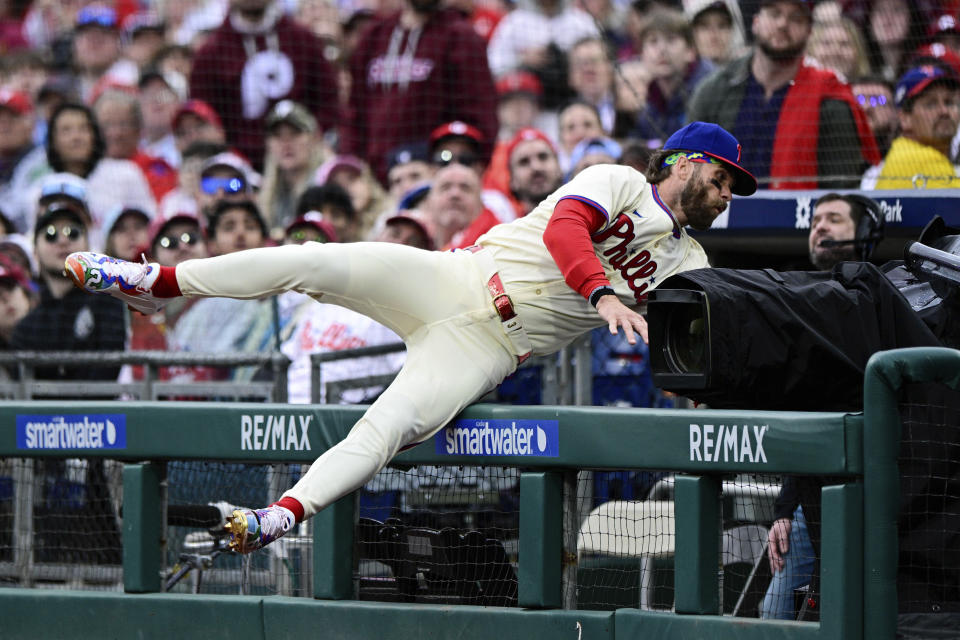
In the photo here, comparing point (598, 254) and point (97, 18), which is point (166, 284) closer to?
point (598, 254)

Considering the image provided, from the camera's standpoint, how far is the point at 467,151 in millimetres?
9008

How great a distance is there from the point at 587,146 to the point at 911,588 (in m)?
5.39

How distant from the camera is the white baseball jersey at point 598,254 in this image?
4906 mm

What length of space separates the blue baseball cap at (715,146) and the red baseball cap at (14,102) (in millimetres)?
8247

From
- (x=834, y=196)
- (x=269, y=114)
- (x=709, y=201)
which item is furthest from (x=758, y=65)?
(x=269, y=114)

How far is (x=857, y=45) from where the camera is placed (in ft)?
28.4

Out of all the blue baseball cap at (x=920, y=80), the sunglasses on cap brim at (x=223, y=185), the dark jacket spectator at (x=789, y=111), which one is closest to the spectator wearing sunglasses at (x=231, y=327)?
the sunglasses on cap brim at (x=223, y=185)

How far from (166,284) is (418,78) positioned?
5.51m

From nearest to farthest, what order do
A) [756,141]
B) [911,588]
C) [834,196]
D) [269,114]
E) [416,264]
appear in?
1. [911,588]
2. [416,264]
3. [834,196]
4. [756,141]
5. [269,114]

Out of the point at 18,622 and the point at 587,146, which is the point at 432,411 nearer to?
the point at 18,622

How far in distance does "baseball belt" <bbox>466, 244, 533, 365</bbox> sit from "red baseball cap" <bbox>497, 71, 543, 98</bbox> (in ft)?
20.8

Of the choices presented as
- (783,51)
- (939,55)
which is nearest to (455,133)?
(783,51)

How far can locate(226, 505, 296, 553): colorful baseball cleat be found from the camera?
409cm

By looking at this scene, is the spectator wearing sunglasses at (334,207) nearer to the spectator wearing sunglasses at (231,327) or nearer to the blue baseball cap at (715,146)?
the spectator wearing sunglasses at (231,327)
